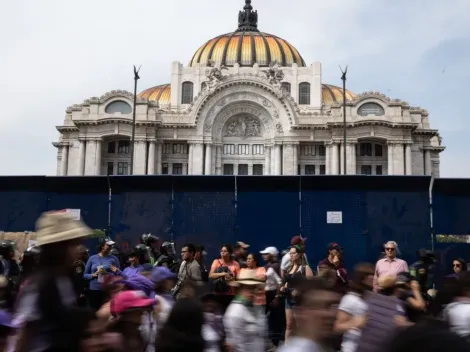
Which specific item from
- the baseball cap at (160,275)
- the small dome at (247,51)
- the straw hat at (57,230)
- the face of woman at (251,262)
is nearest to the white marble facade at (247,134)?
the small dome at (247,51)

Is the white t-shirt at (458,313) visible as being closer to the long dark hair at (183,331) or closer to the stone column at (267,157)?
the long dark hair at (183,331)

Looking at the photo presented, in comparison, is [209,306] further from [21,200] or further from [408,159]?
[408,159]

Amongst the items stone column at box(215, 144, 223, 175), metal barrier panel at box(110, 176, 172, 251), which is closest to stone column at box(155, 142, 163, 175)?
stone column at box(215, 144, 223, 175)

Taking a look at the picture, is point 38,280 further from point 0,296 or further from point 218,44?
point 218,44

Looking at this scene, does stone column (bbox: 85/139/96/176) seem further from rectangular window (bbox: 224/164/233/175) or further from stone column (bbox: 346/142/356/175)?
stone column (bbox: 346/142/356/175)

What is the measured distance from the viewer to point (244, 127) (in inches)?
2168

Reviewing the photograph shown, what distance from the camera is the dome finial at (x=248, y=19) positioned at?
286 feet

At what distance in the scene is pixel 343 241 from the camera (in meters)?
13.6

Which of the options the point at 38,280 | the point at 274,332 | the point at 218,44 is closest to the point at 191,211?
the point at 274,332

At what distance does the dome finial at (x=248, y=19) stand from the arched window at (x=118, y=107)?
38.0 m

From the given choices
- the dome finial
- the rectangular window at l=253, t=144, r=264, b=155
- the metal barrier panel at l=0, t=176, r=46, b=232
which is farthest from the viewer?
the dome finial

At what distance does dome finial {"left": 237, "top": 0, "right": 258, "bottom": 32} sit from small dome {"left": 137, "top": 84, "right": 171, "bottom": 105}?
2204 cm

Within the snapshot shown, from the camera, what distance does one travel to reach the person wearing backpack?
369 inches

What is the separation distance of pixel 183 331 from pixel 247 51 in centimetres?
6523
